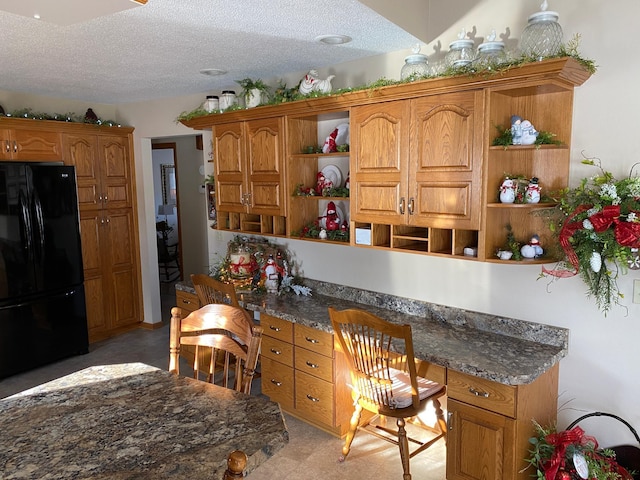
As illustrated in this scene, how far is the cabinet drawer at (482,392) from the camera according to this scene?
7.20 ft

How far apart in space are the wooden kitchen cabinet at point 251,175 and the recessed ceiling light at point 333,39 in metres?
0.71

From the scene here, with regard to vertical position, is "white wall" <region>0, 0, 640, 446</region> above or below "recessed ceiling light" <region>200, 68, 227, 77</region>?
below

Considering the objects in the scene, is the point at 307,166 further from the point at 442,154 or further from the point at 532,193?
the point at 532,193

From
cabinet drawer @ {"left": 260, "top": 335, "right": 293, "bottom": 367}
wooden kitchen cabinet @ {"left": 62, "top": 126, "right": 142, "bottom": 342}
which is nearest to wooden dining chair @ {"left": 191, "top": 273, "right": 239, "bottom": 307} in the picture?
cabinet drawer @ {"left": 260, "top": 335, "right": 293, "bottom": 367}

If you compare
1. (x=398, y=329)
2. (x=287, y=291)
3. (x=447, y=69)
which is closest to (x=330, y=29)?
(x=447, y=69)

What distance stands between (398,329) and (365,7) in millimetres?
1511

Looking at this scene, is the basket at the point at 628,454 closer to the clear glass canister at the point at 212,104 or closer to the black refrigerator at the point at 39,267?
the clear glass canister at the point at 212,104

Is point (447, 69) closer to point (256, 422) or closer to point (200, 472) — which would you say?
point (256, 422)

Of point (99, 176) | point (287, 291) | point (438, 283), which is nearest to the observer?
point (438, 283)

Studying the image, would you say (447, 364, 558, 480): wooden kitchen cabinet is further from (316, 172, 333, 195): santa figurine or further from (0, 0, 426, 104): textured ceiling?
(0, 0, 426, 104): textured ceiling

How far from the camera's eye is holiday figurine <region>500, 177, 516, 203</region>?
238 centimetres

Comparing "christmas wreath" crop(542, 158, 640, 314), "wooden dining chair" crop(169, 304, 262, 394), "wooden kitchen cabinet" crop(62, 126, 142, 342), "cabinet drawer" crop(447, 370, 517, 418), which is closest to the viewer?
"wooden dining chair" crop(169, 304, 262, 394)

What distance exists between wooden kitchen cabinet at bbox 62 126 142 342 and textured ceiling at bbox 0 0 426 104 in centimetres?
84

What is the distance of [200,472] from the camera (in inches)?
46.2
